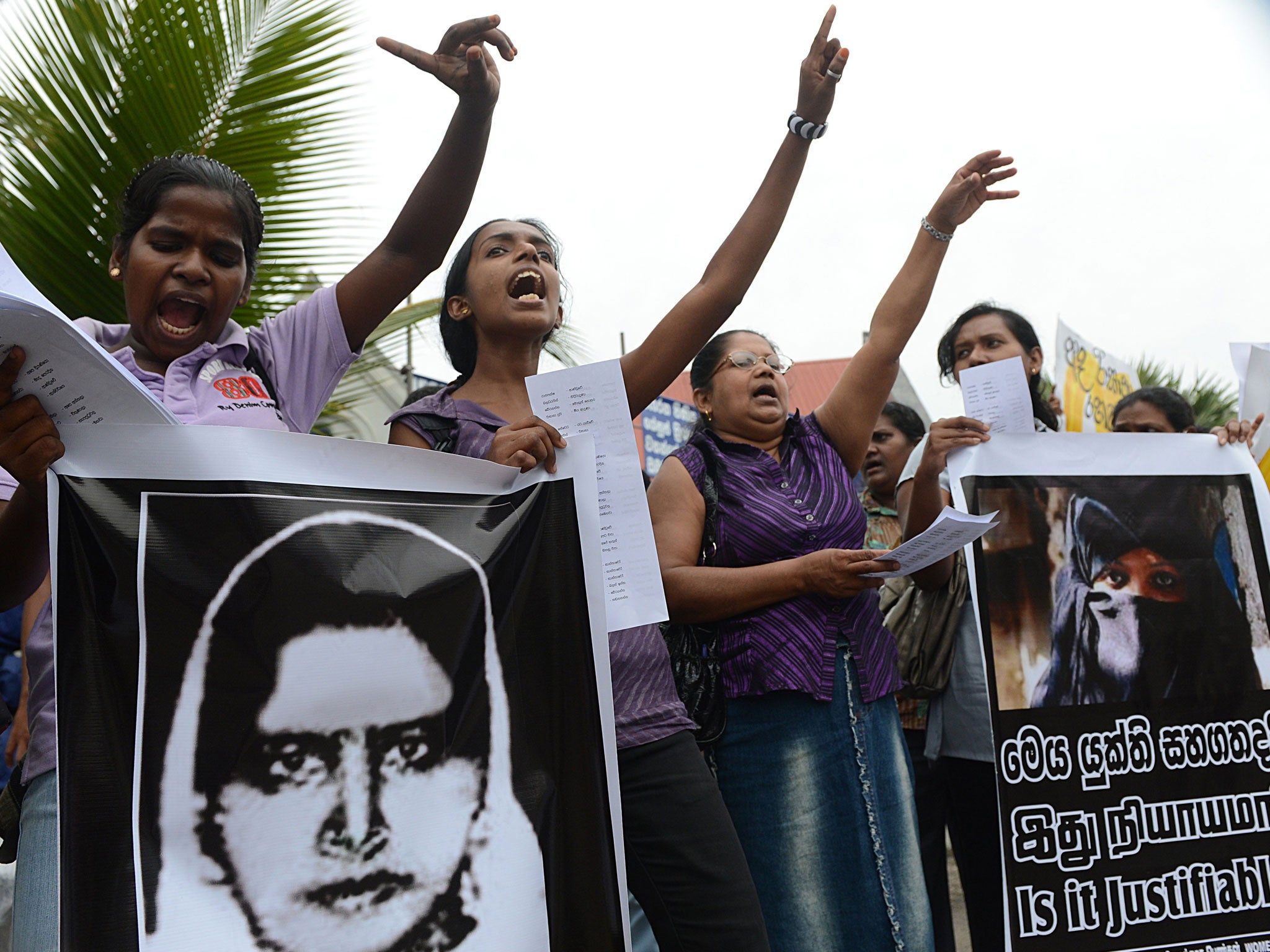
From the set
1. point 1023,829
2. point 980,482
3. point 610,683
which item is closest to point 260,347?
point 610,683

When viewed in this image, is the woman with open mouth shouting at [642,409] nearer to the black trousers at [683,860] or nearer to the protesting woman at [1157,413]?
the black trousers at [683,860]

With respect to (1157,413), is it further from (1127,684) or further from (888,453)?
(1127,684)

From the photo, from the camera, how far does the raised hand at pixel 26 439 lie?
56.6 inches

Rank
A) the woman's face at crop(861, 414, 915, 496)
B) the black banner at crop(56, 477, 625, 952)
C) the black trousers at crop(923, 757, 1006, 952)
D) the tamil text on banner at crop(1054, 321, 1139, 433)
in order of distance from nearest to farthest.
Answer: the black banner at crop(56, 477, 625, 952) < the black trousers at crop(923, 757, 1006, 952) < the woman's face at crop(861, 414, 915, 496) < the tamil text on banner at crop(1054, 321, 1139, 433)

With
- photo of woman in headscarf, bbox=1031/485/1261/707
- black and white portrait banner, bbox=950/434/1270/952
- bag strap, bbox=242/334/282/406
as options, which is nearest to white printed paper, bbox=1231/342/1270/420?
black and white portrait banner, bbox=950/434/1270/952

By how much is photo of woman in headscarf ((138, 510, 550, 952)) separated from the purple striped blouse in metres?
0.74

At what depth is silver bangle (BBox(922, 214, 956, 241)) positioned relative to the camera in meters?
2.72

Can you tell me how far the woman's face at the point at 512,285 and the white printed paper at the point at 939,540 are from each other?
0.90 m

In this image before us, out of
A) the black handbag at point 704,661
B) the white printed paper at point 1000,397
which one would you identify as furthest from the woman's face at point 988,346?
the black handbag at point 704,661

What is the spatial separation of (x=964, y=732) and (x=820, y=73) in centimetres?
166

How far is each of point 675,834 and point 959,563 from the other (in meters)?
1.29

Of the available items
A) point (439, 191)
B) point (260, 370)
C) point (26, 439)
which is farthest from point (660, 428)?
point (26, 439)

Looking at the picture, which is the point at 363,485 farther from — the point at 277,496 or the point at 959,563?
the point at 959,563

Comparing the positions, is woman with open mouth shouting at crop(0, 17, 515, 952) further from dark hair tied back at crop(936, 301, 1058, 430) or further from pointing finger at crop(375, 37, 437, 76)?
dark hair tied back at crop(936, 301, 1058, 430)
